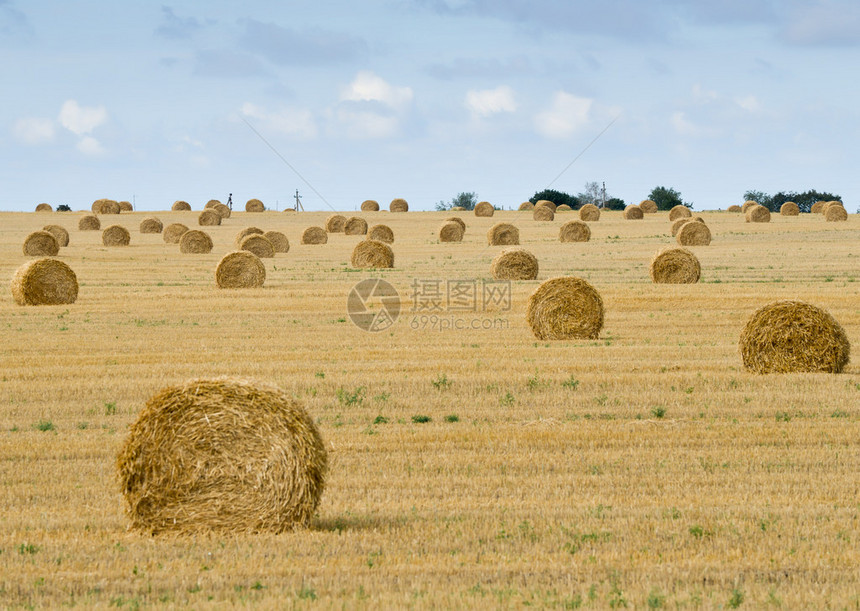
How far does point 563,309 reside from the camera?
21.2 meters

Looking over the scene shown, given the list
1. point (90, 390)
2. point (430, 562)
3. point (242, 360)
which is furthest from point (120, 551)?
point (242, 360)

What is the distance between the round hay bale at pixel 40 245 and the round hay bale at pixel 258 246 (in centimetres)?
810

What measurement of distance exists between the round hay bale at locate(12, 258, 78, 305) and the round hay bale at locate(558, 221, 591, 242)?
2973 centimetres

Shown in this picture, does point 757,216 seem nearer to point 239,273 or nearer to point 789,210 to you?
point 789,210

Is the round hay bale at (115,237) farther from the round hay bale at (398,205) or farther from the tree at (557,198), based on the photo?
the tree at (557,198)

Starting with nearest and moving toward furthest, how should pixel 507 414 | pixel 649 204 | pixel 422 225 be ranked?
pixel 507 414 → pixel 422 225 → pixel 649 204

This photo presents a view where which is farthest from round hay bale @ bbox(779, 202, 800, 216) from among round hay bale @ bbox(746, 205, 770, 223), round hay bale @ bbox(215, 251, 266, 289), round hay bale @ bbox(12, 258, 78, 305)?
round hay bale @ bbox(12, 258, 78, 305)

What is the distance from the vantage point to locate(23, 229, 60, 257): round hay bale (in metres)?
43.7

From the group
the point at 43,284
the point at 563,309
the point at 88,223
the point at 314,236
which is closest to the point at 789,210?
the point at 314,236

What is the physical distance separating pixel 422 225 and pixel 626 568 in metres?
58.7

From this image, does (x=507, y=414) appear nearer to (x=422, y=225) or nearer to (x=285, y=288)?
(x=285, y=288)

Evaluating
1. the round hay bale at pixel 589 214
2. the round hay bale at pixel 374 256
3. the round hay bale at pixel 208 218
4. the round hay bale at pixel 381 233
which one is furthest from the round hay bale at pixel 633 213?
the round hay bale at pixel 374 256

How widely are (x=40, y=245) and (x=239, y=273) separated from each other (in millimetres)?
16150

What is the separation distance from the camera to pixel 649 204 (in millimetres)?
78312
